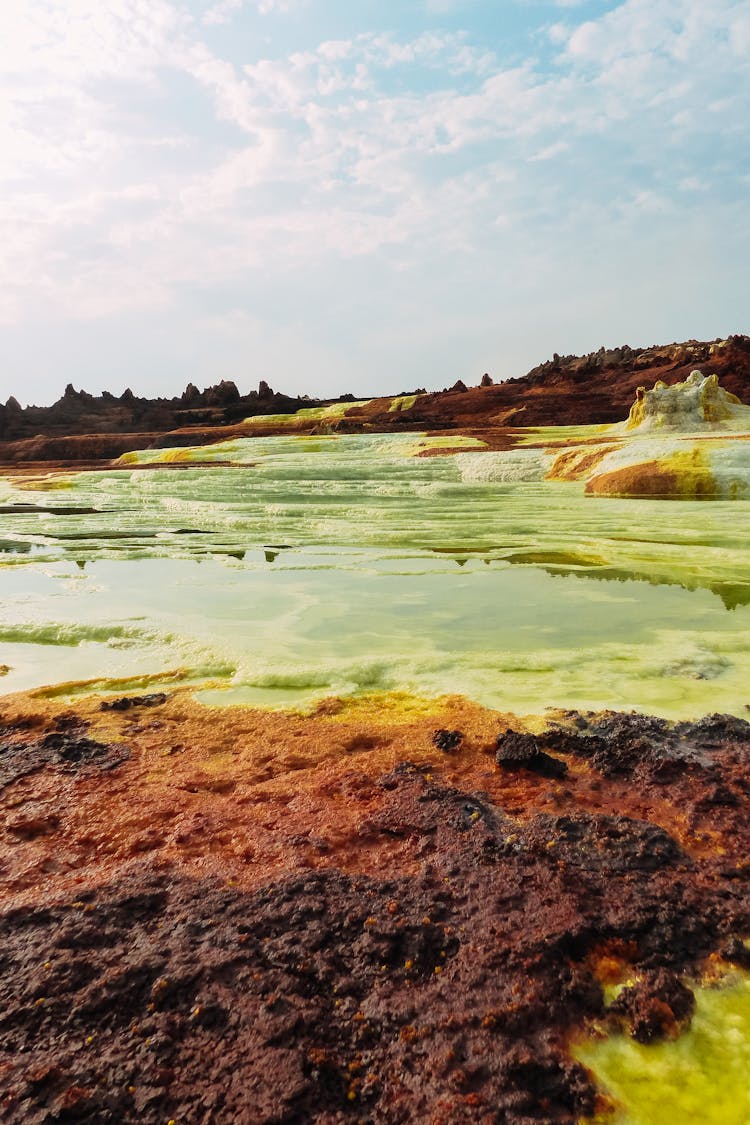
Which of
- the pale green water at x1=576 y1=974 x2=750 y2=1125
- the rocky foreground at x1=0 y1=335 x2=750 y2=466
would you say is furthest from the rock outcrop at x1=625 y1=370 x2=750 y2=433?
the pale green water at x1=576 y1=974 x2=750 y2=1125

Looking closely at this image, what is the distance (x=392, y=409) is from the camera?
4591 cm

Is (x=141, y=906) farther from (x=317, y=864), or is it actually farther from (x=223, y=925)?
(x=317, y=864)

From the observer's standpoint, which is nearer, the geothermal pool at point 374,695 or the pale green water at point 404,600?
the geothermal pool at point 374,695

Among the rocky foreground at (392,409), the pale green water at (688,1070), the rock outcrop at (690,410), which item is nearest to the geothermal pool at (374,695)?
the pale green water at (688,1070)

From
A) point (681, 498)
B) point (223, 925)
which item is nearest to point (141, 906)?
point (223, 925)

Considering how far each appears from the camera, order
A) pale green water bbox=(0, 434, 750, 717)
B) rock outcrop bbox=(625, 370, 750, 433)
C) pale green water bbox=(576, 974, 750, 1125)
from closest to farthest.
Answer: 1. pale green water bbox=(576, 974, 750, 1125)
2. pale green water bbox=(0, 434, 750, 717)
3. rock outcrop bbox=(625, 370, 750, 433)

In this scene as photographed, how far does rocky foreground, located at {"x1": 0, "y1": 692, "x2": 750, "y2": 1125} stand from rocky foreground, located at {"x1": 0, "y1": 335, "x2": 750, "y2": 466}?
2568 cm

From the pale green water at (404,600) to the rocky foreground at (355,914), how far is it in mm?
909

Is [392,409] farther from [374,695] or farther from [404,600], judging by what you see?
[374,695]

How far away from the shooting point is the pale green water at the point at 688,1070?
1555 mm

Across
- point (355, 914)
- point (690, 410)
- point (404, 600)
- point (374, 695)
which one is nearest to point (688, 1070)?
point (355, 914)

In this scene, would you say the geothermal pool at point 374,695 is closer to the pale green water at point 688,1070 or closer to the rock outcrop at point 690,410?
the pale green water at point 688,1070

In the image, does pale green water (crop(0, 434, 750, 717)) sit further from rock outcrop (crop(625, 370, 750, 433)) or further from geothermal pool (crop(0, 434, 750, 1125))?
rock outcrop (crop(625, 370, 750, 433))

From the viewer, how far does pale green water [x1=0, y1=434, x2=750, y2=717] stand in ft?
15.1
